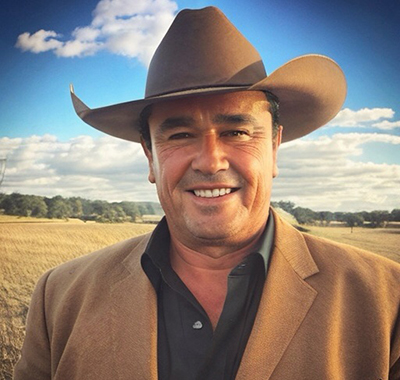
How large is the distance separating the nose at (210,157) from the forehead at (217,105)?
0.16m

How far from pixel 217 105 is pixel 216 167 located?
0.39 meters

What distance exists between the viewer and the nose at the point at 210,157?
248cm

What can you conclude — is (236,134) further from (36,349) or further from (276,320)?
(36,349)

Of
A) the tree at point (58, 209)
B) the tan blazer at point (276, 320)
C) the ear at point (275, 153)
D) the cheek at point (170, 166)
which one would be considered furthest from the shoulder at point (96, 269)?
the tree at point (58, 209)

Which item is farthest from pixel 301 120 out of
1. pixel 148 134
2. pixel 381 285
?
pixel 381 285

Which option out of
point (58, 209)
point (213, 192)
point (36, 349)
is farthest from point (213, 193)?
point (58, 209)

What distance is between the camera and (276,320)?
229 cm

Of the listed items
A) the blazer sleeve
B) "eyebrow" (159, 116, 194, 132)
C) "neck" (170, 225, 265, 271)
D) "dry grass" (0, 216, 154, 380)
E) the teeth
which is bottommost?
"dry grass" (0, 216, 154, 380)

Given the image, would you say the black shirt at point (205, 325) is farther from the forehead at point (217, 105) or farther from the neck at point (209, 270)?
the forehead at point (217, 105)

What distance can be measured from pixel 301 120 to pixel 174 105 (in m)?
1.14

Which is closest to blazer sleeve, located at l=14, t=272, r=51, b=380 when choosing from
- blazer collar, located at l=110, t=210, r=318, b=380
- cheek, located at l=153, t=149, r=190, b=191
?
blazer collar, located at l=110, t=210, r=318, b=380

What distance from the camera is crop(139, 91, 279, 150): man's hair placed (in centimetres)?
280

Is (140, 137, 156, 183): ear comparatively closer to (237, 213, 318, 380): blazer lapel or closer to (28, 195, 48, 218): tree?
(237, 213, 318, 380): blazer lapel

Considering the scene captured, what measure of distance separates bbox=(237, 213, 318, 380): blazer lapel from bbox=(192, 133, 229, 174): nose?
2.03 feet
